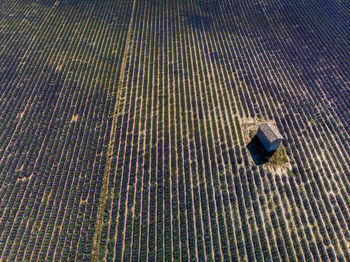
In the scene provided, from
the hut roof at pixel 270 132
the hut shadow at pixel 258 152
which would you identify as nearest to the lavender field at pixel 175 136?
the hut shadow at pixel 258 152

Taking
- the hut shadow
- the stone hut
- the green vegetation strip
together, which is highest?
the stone hut

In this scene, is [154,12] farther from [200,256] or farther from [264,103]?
[200,256]

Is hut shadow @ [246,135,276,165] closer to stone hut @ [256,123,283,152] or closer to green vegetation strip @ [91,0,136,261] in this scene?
stone hut @ [256,123,283,152]

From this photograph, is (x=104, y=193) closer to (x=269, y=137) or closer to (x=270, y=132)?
(x=269, y=137)

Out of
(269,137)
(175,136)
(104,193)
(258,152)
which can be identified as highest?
(269,137)

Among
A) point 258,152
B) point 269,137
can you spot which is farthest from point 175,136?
point 269,137

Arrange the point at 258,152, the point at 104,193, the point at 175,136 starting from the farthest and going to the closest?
the point at 175,136
the point at 258,152
the point at 104,193

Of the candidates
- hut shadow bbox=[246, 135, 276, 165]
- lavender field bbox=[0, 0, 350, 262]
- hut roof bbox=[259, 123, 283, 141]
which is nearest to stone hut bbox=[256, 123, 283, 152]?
hut roof bbox=[259, 123, 283, 141]
